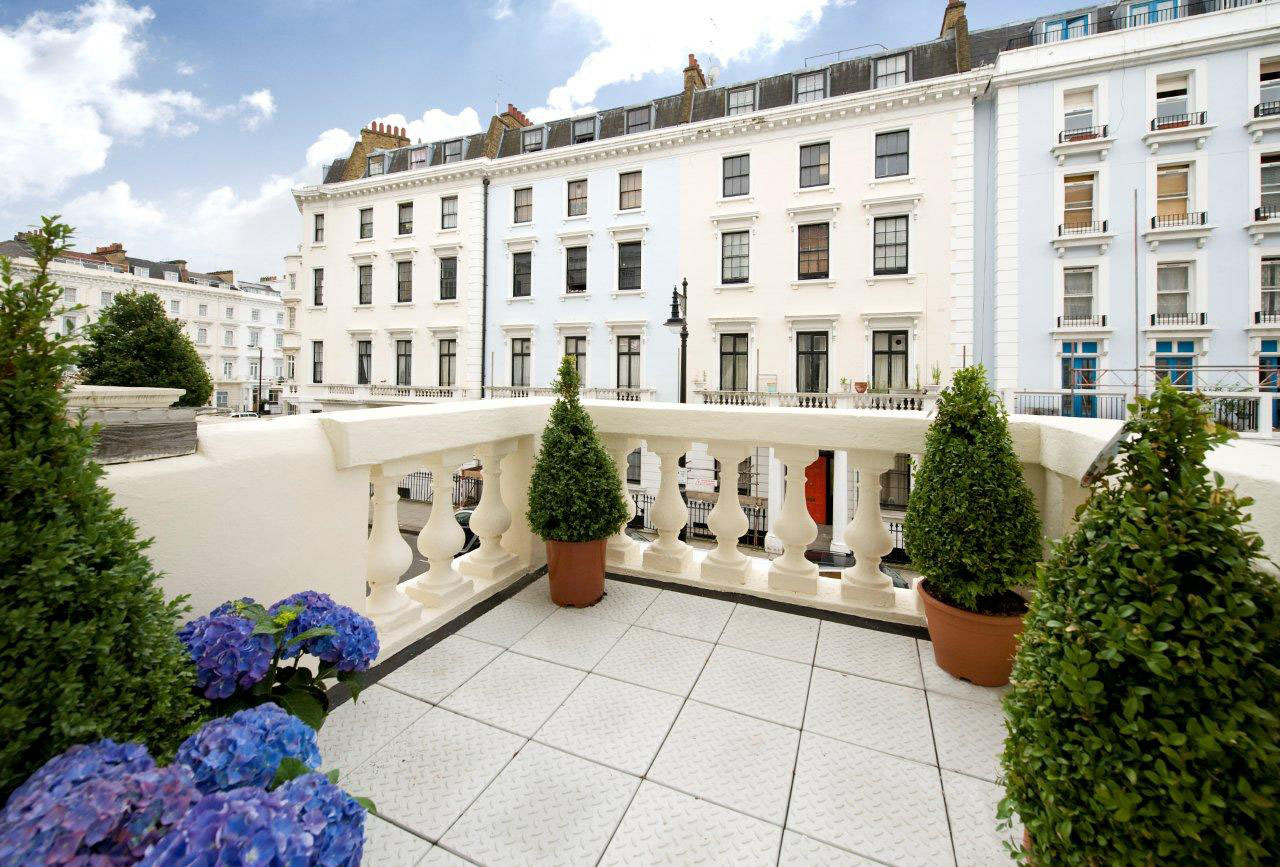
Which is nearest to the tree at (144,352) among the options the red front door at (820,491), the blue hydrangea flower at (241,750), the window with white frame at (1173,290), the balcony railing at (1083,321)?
the blue hydrangea flower at (241,750)

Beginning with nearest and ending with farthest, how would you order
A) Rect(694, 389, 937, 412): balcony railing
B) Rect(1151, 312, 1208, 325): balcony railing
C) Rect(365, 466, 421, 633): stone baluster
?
Rect(365, 466, 421, 633): stone baluster < Rect(1151, 312, 1208, 325): balcony railing < Rect(694, 389, 937, 412): balcony railing

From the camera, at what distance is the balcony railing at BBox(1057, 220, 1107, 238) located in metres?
14.2

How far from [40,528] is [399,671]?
1.77 metres

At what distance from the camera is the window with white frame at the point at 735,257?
17.6 meters

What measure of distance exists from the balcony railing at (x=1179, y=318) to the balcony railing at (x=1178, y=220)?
2.28 metres

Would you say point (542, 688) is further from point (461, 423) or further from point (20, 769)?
point (20, 769)

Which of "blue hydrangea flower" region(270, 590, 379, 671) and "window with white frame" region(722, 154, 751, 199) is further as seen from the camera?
→ "window with white frame" region(722, 154, 751, 199)

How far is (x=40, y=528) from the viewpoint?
1.06 m

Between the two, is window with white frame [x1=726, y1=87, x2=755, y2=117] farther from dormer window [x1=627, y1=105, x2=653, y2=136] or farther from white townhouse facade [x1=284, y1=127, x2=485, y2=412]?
white townhouse facade [x1=284, y1=127, x2=485, y2=412]

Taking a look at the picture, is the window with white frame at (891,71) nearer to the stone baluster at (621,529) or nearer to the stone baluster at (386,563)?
the stone baluster at (621,529)

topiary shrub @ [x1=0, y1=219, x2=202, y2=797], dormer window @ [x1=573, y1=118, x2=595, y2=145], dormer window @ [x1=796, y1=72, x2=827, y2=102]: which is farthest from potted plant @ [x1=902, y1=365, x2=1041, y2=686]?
dormer window @ [x1=573, y1=118, x2=595, y2=145]

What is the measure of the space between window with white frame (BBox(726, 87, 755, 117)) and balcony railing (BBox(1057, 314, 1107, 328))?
11919 mm

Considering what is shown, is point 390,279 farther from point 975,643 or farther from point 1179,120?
point 1179,120

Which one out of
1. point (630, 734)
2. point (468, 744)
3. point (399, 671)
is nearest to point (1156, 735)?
point (630, 734)
